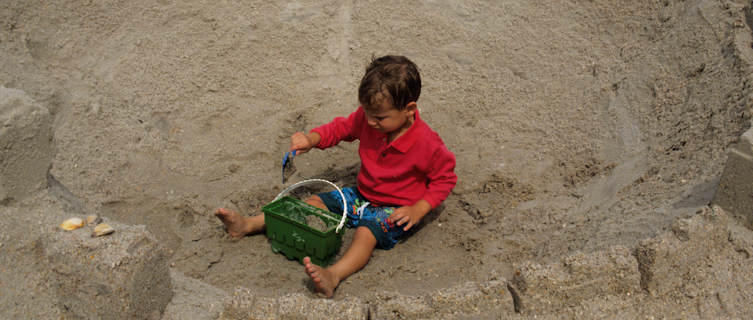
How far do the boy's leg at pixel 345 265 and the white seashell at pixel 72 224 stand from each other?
0.89 meters

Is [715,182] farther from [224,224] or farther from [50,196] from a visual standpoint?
[50,196]

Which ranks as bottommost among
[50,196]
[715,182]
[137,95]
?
[137,95]

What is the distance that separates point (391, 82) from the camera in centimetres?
254

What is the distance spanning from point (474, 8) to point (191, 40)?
2.17m

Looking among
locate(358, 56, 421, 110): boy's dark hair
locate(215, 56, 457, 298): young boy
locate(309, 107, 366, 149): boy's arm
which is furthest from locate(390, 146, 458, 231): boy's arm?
locate(309, 107, 366, 149): boy's arm

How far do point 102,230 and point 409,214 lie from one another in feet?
4.50

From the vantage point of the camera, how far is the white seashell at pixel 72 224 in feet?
6.70

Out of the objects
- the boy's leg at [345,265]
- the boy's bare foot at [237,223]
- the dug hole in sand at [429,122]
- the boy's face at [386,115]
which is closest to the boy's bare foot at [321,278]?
the boy's leg at [345,265]

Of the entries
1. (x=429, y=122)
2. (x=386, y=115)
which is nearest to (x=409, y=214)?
(x=386, y=115)

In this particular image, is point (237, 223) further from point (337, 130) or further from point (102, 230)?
point (102, 230)

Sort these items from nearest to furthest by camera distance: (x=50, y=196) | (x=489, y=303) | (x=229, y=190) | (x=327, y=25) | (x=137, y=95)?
(x=489, y=303) < (x=50, y=196) < (x=229, y=190) < (x=137, y=95) < (x=327, y=25)

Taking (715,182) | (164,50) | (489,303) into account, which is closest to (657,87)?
(715,182)

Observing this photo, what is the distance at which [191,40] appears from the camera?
13.3ft

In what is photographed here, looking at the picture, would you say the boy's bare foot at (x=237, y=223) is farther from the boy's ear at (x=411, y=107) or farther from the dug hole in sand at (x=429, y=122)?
the boy's ear at (x=411, y=107)
